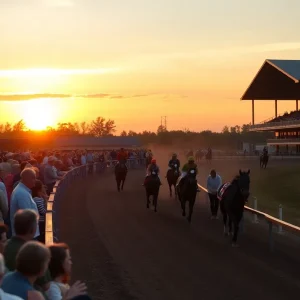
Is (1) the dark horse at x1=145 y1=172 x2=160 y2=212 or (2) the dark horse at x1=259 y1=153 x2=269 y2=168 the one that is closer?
(1) the dark horse at x1=145 y1=172 x2=160 y2=212

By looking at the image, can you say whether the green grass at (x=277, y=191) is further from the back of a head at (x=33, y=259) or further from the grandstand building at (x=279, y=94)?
the grandstand building at (x=279, y=94)

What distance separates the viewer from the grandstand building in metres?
70.9

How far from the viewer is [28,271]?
164 inches

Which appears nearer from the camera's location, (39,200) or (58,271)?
(58,271)

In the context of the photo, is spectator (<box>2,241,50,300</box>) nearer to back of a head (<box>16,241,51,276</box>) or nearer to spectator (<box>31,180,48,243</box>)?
back of a head (<box>16,241,51,276</box>)

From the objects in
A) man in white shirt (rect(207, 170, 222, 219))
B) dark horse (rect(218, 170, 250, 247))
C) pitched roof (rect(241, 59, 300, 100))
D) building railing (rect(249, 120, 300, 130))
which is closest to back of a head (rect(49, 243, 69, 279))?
dark horse (rect(218, 170, 250, 247))

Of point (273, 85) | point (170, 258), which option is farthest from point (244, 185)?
point (273, 85)

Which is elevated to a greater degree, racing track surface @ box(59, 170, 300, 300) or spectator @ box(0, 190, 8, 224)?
spectator @ box(0, 190, 8, 224)

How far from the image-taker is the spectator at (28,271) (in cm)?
411

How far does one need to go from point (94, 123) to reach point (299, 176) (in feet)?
387

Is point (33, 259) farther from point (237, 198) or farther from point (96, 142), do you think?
point (96, 142)

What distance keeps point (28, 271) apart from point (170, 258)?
7.17m

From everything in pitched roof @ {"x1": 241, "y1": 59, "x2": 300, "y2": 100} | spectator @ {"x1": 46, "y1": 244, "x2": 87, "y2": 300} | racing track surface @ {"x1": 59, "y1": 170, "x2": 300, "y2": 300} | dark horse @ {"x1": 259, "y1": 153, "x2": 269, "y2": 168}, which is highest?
pitched roof @ {"x1": 241, "y1": 59, "x2": 300, "y2": 100}

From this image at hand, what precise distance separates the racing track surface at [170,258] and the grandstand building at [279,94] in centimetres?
5553
